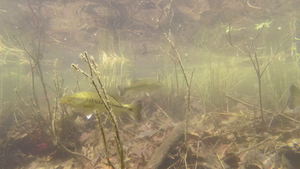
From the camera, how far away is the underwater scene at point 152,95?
2627 mm

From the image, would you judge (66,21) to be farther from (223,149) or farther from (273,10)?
(273,10)

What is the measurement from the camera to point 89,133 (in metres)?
4.03

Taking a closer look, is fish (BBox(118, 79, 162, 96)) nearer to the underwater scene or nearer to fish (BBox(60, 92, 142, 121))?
the underwater scene

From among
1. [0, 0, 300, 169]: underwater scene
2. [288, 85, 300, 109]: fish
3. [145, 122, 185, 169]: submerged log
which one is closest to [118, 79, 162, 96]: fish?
[0, 0, 300, 169]: underwater scene

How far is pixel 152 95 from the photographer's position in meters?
6.52

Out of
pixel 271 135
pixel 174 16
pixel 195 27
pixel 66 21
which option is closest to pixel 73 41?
pixel 66 21

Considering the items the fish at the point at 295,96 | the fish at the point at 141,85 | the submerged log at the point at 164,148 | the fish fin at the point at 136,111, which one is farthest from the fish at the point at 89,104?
the fish at the point at 295,96

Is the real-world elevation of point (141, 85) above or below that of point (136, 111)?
above

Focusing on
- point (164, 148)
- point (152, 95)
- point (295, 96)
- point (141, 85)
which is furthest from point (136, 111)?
point (152, 95)

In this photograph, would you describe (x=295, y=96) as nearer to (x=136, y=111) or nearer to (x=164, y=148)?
(x=164, y=148)

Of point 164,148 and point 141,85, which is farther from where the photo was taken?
point 141,85

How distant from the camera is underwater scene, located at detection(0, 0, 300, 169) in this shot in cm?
263

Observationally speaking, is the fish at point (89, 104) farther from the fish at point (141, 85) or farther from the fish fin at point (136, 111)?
the fish at point (141, 85)

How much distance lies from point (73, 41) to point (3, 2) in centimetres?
711
